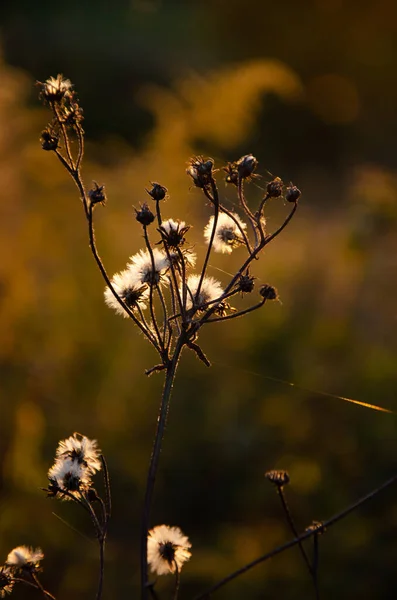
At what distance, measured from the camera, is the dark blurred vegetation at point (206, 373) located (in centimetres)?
90

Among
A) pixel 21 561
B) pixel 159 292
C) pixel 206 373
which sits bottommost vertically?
pixel 21 561

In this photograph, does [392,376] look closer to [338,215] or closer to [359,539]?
[359,539]

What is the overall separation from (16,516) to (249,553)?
301 mm

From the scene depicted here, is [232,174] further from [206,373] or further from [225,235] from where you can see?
[206,373]

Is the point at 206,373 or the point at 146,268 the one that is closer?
the point at 146,268

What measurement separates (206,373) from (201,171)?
2.62ft

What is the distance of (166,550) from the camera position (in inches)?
15.3

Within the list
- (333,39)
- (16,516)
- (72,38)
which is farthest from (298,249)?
(72,38)

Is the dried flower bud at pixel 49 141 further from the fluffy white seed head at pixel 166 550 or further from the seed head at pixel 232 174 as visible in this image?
the fluffy white seed head at pixel 166 550

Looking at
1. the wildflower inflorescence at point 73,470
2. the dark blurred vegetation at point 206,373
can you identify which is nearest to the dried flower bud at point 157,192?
the wildflower inflorescence at point 73,470

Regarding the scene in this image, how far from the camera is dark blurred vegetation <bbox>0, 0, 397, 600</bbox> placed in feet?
2.97

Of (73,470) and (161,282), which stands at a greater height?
(161,282)

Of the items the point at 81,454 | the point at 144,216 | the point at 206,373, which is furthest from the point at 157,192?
the point at 206,373

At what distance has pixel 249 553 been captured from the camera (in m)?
0.88
